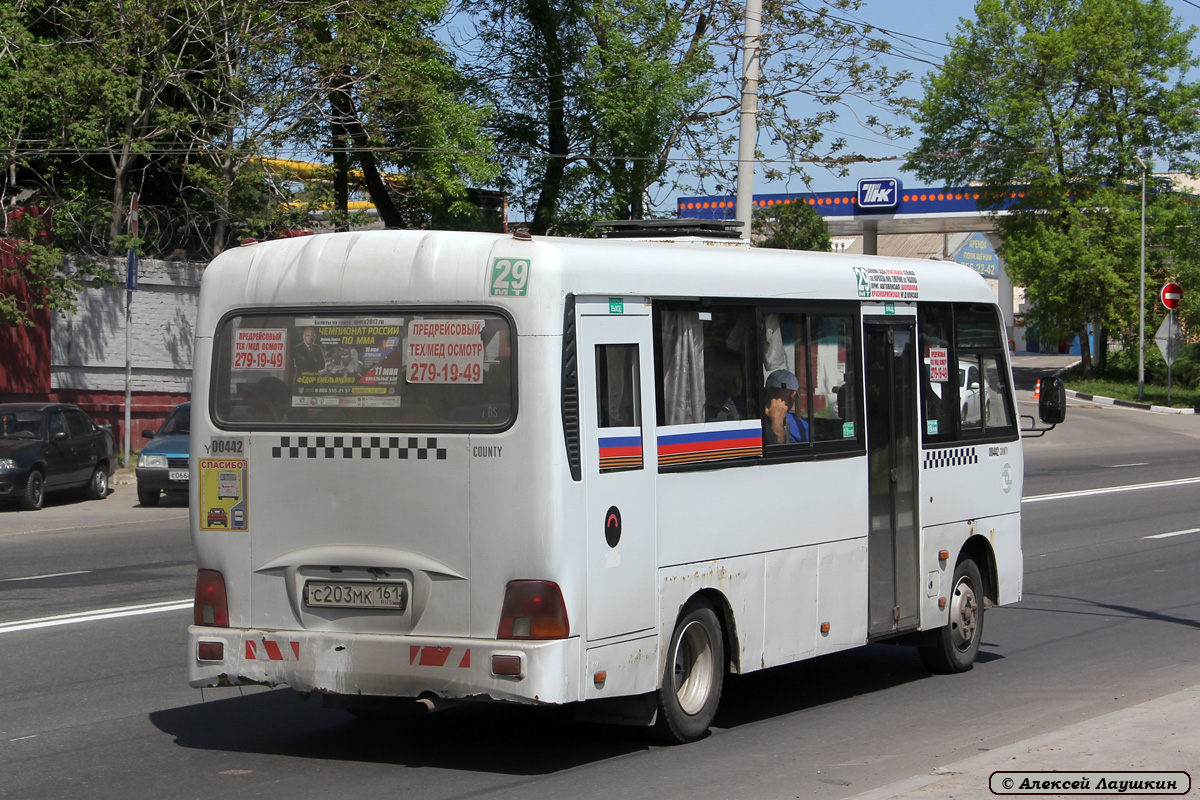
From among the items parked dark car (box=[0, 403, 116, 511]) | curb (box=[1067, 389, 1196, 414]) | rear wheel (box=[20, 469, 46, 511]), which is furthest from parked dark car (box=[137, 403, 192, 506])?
curb (box=[1067, 389, 1196, 414])

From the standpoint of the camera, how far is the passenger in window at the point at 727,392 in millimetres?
7320

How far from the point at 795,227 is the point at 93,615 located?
42749 mm

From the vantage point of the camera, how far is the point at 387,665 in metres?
6.43

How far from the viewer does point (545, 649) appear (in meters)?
6.18

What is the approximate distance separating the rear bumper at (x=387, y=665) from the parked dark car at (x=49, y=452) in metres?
14.4

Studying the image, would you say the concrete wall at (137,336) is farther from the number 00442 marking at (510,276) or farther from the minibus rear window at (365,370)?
the number 00442 marking at (510,276)

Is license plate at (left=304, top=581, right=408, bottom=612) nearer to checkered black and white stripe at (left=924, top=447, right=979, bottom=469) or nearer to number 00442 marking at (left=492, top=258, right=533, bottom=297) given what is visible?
number 00442 marking at (left=492, top=258, right=533, bottom=297)

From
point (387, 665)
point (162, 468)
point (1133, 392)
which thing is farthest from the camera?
point (1133, 392)

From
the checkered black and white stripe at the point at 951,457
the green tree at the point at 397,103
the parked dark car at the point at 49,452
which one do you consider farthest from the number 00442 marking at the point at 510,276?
the green tree at the point at 397,103

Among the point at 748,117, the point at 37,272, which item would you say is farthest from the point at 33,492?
the point at 748,117

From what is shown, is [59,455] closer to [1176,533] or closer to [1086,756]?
[1176,533]

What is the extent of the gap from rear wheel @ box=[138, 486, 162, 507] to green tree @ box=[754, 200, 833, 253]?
105 ft

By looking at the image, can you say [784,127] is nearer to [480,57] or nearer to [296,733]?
[480,57]

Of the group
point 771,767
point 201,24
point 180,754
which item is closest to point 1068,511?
point 771,767
